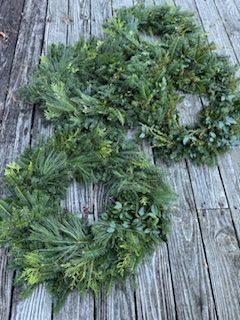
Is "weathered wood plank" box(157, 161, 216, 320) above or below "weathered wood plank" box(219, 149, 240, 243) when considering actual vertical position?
below

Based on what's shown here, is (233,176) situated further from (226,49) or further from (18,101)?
(18,101)

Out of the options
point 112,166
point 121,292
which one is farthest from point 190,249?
point 112,166

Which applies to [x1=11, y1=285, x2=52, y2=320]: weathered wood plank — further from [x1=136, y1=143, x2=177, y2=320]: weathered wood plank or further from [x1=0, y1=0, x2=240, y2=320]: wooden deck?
[x1=136, y1=143, x2=177, y2=320]: weathered wood plank

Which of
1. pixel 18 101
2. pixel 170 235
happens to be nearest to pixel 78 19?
pixel 18 101

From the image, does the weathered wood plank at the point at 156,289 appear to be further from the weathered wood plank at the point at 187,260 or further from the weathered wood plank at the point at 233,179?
the weathered wood plank at the point at 233,179

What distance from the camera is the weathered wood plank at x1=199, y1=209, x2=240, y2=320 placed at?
175 cm

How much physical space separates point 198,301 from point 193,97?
48.9 inches

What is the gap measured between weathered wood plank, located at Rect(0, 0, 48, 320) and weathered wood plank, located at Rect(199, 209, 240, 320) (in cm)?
85

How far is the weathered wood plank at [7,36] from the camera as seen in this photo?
2592 mm

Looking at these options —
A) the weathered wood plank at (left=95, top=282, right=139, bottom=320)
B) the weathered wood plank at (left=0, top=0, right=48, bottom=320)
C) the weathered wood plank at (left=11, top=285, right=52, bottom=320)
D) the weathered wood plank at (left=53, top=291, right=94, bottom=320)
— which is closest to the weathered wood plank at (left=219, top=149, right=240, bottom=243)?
the weathered wood plank at (left=95, top=282, right=139, bottom=320)

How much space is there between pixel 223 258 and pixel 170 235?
25 cm

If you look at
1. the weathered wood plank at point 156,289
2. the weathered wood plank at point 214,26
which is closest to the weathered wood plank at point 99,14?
the weathered wood plank at point 214,26

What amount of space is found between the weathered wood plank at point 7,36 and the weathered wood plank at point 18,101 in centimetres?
3

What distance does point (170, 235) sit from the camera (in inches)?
76.7
